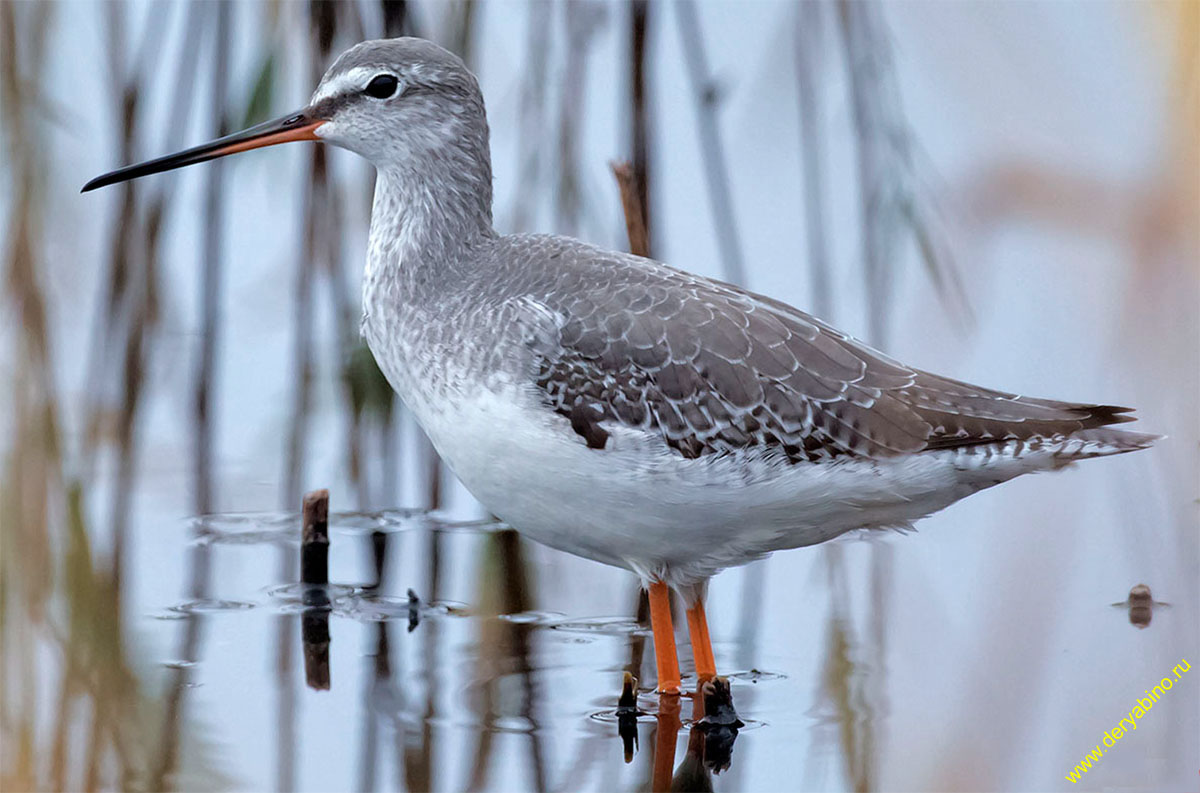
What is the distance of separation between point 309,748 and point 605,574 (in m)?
1.97

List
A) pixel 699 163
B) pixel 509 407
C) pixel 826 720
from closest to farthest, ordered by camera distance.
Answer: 1. pixel 509 407
2. pixel 826 720
3. pixel 699 163

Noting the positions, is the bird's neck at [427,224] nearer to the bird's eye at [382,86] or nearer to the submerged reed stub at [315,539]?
the bird's eye at [382,86]

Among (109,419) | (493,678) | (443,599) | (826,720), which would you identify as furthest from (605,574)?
(109,419)

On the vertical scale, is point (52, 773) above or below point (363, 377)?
below

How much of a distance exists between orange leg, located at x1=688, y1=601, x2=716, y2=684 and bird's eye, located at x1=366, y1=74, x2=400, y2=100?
2160 millimetres

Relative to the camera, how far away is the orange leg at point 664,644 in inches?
224

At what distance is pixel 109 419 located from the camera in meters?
7.61

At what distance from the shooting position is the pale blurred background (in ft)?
12.8

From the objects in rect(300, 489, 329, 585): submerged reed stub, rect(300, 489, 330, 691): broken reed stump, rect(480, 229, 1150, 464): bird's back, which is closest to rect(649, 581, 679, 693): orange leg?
rect(480, 229, 1150, 464): bird's back

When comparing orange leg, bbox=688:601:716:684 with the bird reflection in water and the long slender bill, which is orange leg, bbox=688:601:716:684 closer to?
the bird reflection in water

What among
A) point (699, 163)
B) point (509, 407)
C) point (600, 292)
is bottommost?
point (509, 407)

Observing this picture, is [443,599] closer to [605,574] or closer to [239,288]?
[605,574]

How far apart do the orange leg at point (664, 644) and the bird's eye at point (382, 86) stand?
2041 mm

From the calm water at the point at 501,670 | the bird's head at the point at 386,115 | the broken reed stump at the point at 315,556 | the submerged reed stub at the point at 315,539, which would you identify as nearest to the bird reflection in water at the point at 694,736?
the calm water at the point at 501,670
